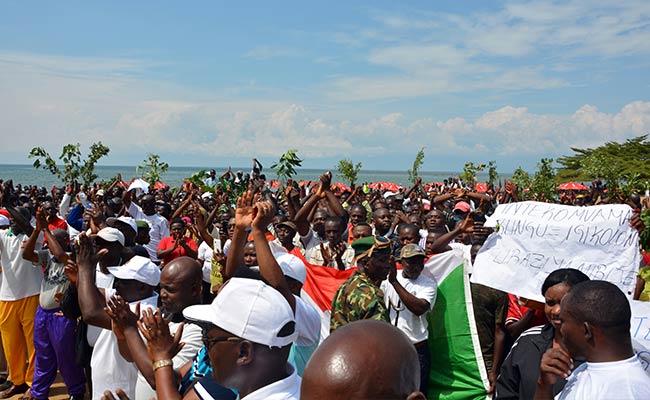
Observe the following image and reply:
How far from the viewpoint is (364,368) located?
1.69 m

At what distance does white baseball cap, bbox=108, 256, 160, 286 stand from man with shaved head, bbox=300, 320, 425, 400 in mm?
2688

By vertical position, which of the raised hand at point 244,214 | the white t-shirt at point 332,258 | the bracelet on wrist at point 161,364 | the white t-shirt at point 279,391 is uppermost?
the raised hand at point 244,214

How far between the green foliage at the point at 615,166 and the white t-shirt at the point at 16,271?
50.8 feet

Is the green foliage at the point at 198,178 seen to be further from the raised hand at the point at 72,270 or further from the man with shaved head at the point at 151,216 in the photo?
the raised hand at the point at 72,270

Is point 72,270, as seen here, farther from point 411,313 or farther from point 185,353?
point 411,313

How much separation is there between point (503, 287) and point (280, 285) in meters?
2.07

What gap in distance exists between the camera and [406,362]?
5.79ft

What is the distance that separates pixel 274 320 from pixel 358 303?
1.91 m

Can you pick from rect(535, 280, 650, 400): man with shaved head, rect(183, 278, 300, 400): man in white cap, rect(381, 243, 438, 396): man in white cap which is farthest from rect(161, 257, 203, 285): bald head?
rect(535, 280, 650, 400): man with shaved head

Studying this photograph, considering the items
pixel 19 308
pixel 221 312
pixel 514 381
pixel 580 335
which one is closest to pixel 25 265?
pixel 19 308

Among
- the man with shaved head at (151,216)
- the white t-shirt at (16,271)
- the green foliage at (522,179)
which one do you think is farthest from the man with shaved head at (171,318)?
the green foliage at (522,179)

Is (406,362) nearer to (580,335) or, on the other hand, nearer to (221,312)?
(221,312)

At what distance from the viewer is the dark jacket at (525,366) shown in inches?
131

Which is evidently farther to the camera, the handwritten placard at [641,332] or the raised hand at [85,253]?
the raised hand at [85,253]
